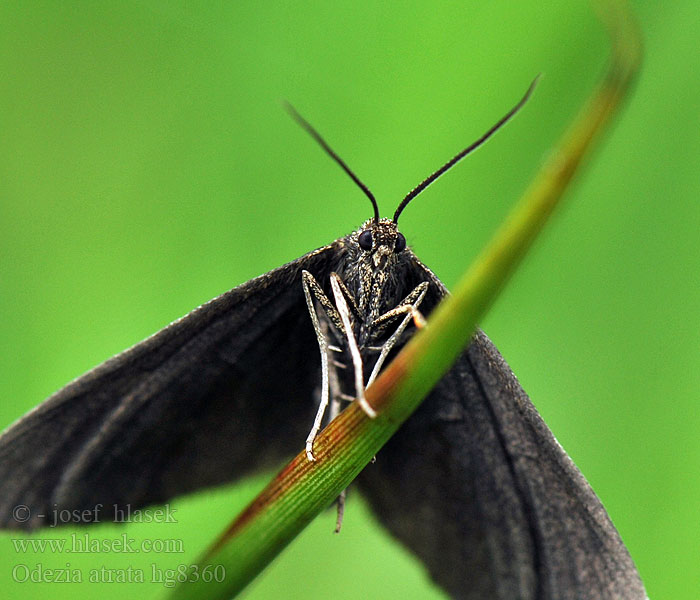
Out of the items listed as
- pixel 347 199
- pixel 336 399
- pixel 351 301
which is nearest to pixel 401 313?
pixel 351 301

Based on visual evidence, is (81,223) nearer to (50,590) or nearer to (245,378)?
(245,378)

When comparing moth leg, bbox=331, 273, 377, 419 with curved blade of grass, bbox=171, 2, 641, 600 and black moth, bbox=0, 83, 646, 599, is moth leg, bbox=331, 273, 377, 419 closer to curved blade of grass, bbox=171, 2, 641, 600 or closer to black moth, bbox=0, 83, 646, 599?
black moth, bbox=0, 83, 646, 599

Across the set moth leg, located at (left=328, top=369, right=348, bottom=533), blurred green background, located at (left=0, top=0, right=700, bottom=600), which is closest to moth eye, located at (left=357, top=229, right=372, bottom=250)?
moth leg, located at (left=328, top=369, right=348, bottom=533)

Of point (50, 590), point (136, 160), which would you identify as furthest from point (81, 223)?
point (50, 590)
